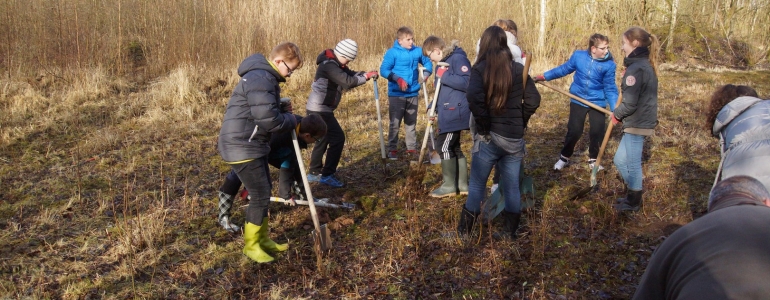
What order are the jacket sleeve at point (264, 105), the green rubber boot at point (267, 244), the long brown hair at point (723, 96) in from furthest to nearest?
the green rubber boot at point (267, 244)
the jacket sleeve at point (264, 105)
the long brown hair at point (723, 96)

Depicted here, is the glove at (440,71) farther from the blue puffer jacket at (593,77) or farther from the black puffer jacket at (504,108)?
the black puffer jacket at (504,108)

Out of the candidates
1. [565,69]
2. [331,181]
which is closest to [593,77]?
[565,69]

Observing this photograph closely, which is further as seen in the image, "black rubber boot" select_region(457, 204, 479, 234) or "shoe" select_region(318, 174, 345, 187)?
"shoe" select_region(318, 174, 345, 187)

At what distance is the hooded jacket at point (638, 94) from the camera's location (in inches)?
182

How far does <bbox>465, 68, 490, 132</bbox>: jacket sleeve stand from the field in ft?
2.79

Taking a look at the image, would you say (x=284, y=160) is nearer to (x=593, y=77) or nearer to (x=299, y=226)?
(x=299, y=226)

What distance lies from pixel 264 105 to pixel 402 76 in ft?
10.8

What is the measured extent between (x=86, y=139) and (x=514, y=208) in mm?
6118

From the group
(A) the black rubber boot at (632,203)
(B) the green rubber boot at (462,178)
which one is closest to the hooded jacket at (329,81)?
(B) the green rubber boot at (462,178)

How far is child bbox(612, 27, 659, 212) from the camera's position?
4629 millimetres

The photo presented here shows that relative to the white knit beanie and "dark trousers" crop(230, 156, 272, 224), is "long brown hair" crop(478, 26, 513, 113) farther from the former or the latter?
the white knit beanie

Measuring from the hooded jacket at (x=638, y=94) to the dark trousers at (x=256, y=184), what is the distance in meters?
3.12

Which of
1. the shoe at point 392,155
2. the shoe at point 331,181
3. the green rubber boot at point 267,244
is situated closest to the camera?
the green rubber boot at point 267,244

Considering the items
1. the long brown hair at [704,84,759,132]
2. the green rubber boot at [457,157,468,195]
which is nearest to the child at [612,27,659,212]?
the long brown hair at [704,84,759,132]
